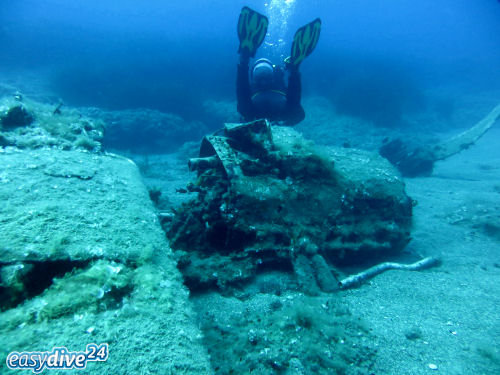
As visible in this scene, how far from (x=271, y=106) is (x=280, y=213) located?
4330 millimetres

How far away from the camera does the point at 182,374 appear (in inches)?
57.1

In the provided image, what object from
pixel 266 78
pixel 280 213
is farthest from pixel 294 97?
pixel 280 213

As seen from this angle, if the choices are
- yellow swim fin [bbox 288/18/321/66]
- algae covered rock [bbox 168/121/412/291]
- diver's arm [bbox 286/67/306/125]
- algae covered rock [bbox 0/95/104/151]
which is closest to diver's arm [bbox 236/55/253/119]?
diver's arm [bbox 286/67/306/125]

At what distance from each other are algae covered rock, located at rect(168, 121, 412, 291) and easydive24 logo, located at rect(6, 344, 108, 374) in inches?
65.7

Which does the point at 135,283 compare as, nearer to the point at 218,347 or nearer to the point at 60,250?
the point at 60,250

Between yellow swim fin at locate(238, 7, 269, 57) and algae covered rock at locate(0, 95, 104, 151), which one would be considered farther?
yellow swim fin at locate(238, 7, 269, 57)

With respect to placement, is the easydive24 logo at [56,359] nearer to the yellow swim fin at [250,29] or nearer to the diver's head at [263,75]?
the diver's head at [263,75]

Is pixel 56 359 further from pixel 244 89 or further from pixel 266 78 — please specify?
pixel 244 89

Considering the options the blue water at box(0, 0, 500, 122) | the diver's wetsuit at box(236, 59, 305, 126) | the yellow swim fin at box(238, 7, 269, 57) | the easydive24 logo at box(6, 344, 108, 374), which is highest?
the blue water at box(0, 0, 500, 122)

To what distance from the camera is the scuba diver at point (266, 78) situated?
6.74 metres

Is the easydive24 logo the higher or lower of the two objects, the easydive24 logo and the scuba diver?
the lower

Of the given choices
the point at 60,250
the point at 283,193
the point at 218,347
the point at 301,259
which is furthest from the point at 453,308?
the point at 60,250

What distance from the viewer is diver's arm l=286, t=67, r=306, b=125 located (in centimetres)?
693

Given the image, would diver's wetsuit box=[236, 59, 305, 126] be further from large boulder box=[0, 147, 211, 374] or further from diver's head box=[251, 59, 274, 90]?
large boulder box=[0, 147, 211, 374]
